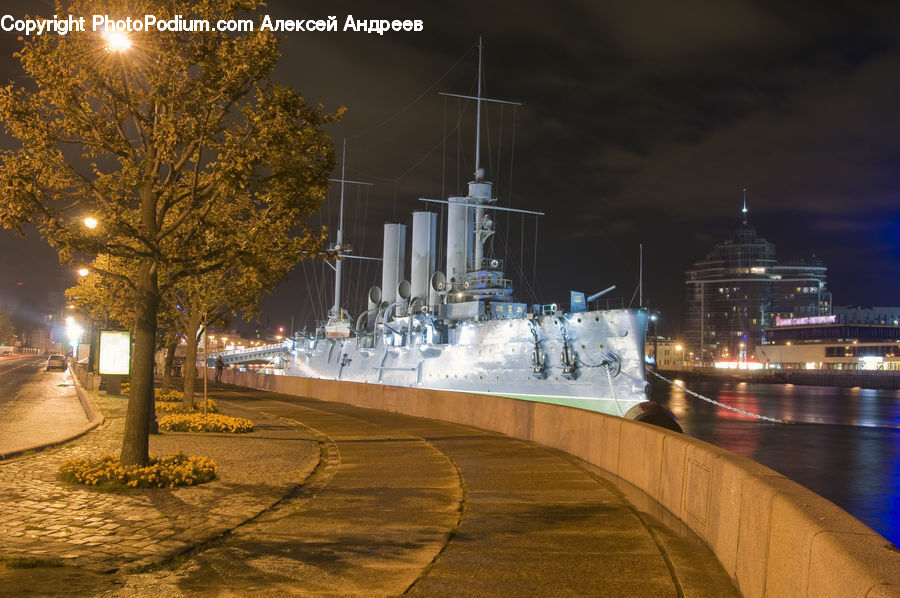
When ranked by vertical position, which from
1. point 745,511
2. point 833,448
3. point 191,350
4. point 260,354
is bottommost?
point 833,448

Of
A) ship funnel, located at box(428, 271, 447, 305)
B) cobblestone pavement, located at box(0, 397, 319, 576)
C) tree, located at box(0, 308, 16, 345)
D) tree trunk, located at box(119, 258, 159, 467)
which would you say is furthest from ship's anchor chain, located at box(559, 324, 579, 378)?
tree, located at box(0, 308, 16, 345)

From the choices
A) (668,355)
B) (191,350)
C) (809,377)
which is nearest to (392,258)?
(191,350)

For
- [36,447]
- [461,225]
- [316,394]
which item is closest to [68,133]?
[36,447]

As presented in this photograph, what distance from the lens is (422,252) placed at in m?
60.4

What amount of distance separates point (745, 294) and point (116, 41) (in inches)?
7464

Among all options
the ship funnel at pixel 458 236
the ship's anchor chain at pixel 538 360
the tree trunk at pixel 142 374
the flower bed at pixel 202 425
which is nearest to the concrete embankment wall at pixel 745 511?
the tree trunk at pixel 142 374

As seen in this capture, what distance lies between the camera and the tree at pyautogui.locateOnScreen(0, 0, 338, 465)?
10.3 metres

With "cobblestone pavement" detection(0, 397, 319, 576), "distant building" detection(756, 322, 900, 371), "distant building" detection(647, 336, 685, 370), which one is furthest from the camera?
"distant building" detection(647, 336, 685, 370)

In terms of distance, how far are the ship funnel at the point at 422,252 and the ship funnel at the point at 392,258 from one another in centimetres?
381

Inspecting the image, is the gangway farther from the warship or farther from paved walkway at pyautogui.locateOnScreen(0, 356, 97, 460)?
paved walkway at pyautogui.locateOnScreen(0, 356, 97, 460)

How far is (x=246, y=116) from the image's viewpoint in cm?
1087

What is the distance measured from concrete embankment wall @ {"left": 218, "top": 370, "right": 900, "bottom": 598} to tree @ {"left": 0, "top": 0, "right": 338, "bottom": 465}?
6667mm

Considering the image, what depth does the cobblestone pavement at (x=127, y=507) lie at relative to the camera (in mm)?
6840

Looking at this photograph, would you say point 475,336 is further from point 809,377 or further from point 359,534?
point 809,377
